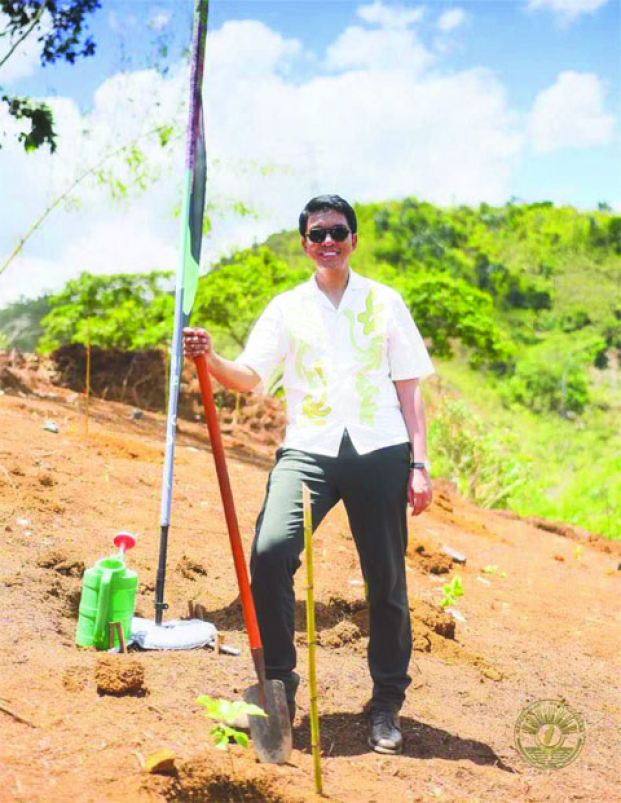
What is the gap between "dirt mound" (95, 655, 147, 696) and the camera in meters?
3.14

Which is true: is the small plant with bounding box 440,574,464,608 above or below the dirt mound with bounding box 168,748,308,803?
below

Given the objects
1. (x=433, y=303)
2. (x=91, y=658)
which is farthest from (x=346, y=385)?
(x=433, y=303)

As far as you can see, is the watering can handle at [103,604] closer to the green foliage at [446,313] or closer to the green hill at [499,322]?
the green hill at [499,322]

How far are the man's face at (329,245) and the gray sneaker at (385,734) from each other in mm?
1493

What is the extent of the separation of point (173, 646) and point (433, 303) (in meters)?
25.1

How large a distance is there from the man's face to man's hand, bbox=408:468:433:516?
727 mm

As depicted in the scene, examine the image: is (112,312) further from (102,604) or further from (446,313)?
(102,604)

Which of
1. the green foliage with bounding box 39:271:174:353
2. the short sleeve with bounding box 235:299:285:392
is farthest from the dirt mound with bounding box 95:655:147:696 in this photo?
the green foliage with bounding box 39:271:174:353

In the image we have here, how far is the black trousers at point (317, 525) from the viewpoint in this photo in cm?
300

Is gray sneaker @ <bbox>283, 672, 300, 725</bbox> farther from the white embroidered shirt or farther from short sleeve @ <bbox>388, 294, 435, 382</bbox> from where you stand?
short sleeve @ <bbox>388, 294, 435, 382</bbox>

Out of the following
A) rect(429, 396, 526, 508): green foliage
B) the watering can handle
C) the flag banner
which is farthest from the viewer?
rect(429, 396, 526, 508): green foliage

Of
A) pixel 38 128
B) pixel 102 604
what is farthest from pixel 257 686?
pixel 38 128

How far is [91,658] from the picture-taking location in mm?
3439

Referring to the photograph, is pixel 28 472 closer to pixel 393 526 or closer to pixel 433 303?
pixel 393 526
